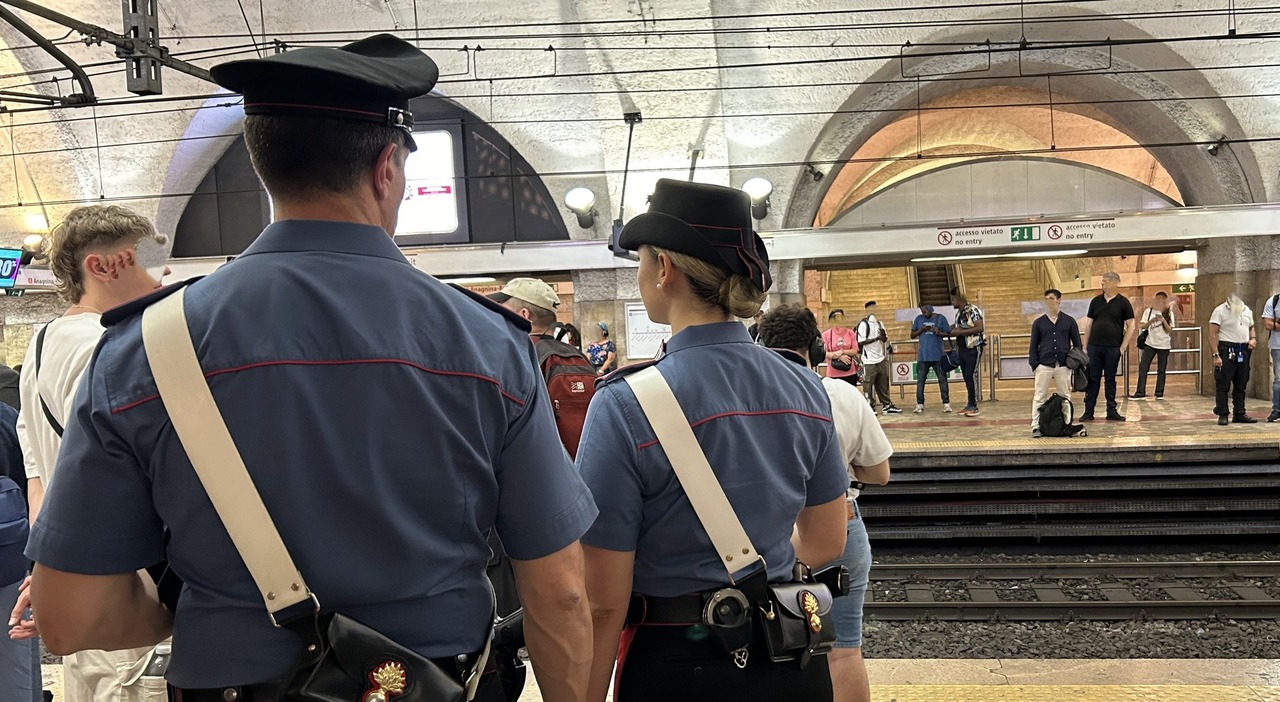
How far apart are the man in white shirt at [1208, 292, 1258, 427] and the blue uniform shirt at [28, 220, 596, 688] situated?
12573 mm

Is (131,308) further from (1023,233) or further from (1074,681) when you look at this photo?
(1023,233)

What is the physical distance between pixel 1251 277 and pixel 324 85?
16953 millimetres

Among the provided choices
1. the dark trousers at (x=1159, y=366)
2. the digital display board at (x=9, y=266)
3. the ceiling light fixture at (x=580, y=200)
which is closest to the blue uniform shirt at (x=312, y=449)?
the ceiling light fixture at (x=580, y=200)

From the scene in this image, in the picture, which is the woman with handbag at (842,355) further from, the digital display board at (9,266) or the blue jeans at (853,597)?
the digital display board at (9,266)

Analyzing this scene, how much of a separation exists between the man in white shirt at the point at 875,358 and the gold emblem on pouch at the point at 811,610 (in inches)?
476

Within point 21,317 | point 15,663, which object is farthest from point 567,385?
point 21,317

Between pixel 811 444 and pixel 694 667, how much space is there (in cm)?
57

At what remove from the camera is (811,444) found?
212cm

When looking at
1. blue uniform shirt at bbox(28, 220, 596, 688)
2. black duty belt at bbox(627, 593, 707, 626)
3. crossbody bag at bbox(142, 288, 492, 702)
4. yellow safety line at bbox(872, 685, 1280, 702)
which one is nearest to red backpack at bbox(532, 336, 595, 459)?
yellow safety line at bbox(872, 685, 1280, 702)

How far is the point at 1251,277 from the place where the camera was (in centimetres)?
1470

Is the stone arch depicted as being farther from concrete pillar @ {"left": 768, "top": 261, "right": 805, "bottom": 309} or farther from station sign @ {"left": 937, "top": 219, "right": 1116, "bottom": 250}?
station sign @ {"left": 937, "top": 219, "right": 1116, "bottom": 250}

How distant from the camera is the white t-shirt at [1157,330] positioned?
14738 millimetres

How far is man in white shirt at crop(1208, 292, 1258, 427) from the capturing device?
11422 mm

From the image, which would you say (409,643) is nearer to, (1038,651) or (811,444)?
(811,444)
